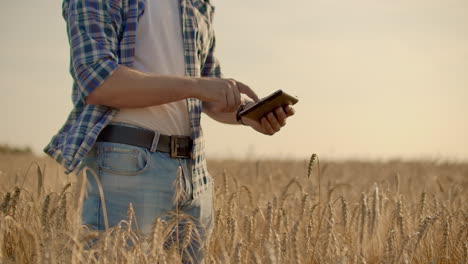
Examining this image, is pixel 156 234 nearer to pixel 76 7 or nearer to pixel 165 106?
pixel 165 106

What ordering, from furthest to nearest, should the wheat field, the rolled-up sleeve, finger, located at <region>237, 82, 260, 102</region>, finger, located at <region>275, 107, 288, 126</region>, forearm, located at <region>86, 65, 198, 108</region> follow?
the rolled-up sleeve
finger, located at <region>237, 82, 260, 102</region>
finger, located at <region>275, 107, 288, 126</region>
forearm, located at <region>86, 65, 198, 108</region>
the wheat field

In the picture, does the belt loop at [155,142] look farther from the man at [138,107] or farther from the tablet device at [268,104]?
the tablet device at [268,104]

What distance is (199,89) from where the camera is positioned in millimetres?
1979

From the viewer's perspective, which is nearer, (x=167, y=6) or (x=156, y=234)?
(x=156, y=234)

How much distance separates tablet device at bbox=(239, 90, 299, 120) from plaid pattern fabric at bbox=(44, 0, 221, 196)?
23 centimetres

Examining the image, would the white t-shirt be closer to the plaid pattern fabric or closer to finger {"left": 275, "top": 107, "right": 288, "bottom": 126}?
the plaid pattern fabric

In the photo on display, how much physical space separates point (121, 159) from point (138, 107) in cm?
20

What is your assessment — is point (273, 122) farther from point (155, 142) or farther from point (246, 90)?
point (155, 142)

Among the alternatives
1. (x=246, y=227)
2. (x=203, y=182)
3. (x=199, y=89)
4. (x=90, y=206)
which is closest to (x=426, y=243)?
(x=246, y=227)

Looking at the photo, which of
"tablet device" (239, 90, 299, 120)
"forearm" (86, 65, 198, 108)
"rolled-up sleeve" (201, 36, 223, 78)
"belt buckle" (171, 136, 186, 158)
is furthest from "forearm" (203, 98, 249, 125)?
"forearm" (86, 65, 198, 108)

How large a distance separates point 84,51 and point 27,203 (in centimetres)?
109

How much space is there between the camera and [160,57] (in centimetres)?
218

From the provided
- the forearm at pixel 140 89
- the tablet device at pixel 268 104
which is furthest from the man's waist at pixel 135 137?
the tablet device at pixel 268 104

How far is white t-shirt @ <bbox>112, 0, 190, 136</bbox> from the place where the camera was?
2098mm
